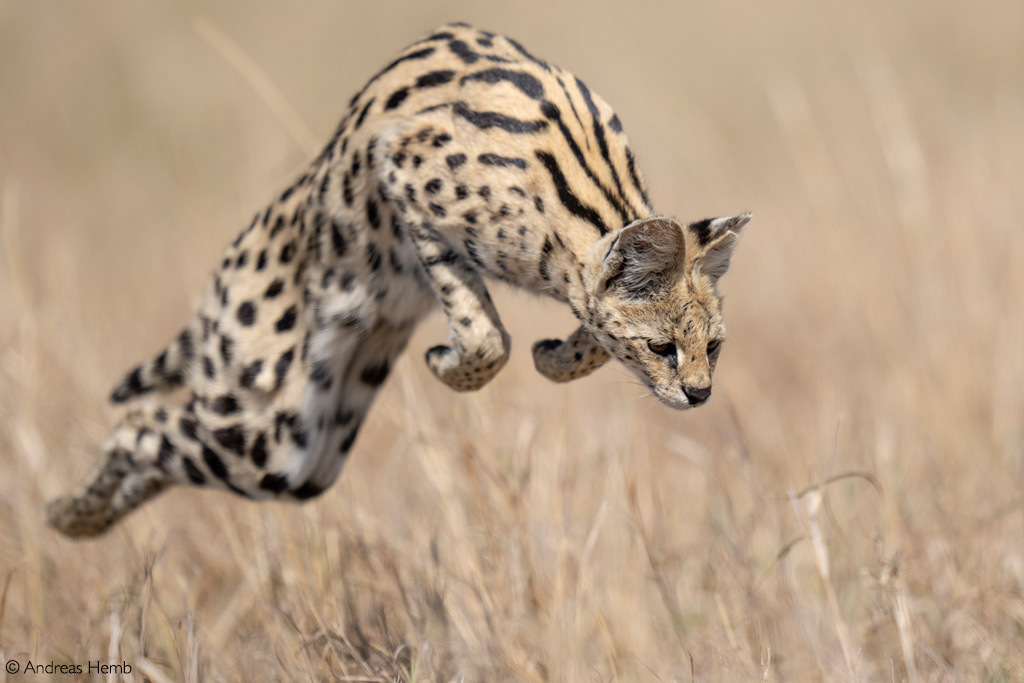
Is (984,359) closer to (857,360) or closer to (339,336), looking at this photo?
(857,360)

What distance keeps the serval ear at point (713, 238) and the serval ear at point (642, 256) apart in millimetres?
156

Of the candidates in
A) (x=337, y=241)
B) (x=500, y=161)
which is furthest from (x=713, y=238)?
(x=337, y=241)

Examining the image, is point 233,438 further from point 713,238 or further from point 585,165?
point 713,238

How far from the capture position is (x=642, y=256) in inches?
138

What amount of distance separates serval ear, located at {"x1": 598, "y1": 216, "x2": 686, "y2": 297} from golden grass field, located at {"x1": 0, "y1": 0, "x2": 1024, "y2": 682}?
24.5 inches

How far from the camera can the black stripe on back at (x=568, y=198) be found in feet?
12.3

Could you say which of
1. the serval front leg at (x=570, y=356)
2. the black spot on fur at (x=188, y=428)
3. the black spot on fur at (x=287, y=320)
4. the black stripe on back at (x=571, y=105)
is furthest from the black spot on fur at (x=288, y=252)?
the black stripe on back at (x=571, y=105)

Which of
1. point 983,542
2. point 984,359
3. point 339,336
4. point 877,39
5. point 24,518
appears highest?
point 877,39

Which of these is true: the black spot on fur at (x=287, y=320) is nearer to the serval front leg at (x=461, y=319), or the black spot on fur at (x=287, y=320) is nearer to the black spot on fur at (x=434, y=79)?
the serval front leg at (x=461, y=319)

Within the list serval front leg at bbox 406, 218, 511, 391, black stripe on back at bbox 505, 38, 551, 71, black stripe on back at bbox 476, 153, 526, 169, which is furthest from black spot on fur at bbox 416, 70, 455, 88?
serval front leg at bbox 406, 218, 511, 391

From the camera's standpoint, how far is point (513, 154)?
3.86 meters

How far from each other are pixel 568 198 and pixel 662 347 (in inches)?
23.7

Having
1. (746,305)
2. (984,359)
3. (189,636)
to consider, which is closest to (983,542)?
(984,359)

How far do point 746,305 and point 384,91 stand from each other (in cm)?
597
